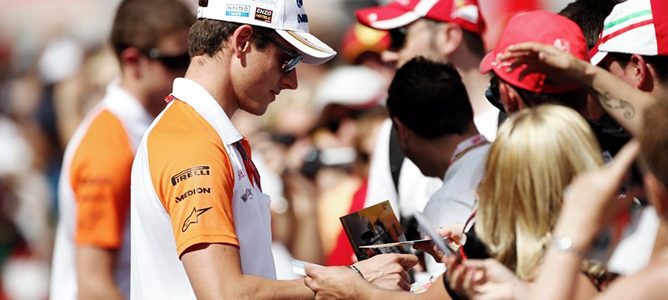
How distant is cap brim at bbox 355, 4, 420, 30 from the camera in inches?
266

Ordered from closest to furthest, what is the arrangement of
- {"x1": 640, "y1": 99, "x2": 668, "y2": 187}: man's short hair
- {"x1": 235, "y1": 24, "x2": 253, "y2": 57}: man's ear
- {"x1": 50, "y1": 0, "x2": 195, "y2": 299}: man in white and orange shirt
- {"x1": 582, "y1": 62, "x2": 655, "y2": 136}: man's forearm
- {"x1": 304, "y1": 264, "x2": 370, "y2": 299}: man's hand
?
{"x1": 640, "y1": 99, "x2": 668, "y2": 187}: man's short hair, {"x1": 582, "y1": 62, "x2": 655, "y2": 136}: man's forearm, {"x1": 304, "y1": 264, "x2": 370, "y2": 299}: man's hand, {"x1": 235, "y1": 24, "x2": 253, "y2": 57}: man's ear, {"x1": 50, "y1": 0, "x2": 195, "y2": 299}: man in white and orange shirt

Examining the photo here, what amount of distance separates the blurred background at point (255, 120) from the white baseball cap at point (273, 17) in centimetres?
304

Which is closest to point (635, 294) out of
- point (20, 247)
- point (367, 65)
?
point (367, 65)

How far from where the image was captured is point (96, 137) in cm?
651

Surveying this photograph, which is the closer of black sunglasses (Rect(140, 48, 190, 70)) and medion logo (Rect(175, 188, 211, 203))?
medion logo (Rect(175, 188, 211, 203))

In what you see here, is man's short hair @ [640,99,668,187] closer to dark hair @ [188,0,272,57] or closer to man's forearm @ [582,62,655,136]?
man's forearm @ [582,62,655,136]

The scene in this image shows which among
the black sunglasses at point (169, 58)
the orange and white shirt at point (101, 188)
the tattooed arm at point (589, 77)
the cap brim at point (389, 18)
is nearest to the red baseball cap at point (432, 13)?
the cap brim at point (389, 18)

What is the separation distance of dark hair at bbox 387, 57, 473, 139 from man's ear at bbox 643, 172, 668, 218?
2391mm

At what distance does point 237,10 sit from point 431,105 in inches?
47.9

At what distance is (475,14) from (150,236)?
283 cm

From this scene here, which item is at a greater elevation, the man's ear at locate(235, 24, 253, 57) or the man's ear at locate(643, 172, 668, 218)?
the man's ear at locate(235, 24, 253, 57)

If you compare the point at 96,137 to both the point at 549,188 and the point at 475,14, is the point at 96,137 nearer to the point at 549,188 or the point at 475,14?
the point at 475,14

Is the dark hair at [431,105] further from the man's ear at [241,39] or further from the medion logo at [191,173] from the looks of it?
the medion logo at [191,173]

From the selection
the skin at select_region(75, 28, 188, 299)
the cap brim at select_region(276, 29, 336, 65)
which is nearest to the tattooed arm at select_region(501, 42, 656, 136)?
the cap brim at select_region(276, 29, 336, 65)
